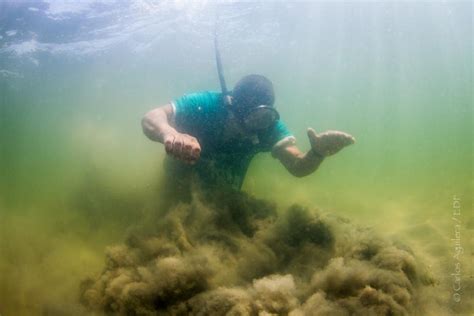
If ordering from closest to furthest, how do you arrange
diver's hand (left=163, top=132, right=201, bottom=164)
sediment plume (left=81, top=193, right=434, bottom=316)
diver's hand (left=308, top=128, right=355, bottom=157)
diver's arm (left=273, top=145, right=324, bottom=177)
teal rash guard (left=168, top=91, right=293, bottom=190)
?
1. sediment plume (left=81, top=193, right=434, bottom=316)
2. diver's hand (left=163, top=132, right=201, bottom=164)
3. diver's hand (left=308, top=128, right=355, bottom=157)
4. diver's arm (left=273, top=145, right=324, bottom=177)
5. teal rash guard (left=168, top=91, right=293, bottom=190)

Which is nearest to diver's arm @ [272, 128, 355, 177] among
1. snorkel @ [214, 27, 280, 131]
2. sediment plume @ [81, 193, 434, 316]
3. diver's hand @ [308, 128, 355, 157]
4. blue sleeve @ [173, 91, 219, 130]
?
diver's hand @ [308, 128, 355, 157]

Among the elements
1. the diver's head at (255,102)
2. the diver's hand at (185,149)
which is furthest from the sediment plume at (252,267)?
the diver's head at (255,102)

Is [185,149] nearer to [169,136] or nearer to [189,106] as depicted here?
[169,136]

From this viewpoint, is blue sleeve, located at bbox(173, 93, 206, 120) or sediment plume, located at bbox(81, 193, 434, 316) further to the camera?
blue sleeve, located at bbox(173, 93, 206, 120)

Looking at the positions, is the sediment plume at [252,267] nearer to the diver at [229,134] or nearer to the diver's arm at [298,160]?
the diver at [229,134]

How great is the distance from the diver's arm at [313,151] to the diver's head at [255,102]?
69 cm

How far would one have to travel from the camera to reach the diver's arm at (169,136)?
3547 mm

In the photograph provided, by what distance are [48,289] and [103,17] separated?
1624 cm

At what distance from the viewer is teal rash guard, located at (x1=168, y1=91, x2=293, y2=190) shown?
5418 millimetres

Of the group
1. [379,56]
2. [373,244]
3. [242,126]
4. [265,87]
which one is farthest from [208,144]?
[379,56]

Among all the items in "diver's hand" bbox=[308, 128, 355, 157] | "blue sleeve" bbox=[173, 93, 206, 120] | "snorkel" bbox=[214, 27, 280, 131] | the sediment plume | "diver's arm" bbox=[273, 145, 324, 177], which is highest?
"blue sleeve" bbox=[173, 93, 206, 120]

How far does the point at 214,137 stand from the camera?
18.2 feet

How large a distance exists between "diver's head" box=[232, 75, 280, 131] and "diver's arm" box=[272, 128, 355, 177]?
0.69 metres

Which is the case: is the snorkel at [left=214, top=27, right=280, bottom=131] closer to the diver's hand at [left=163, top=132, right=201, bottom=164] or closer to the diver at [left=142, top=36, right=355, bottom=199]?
the diver at [left=142, top=36, right=355, bottom=199]
